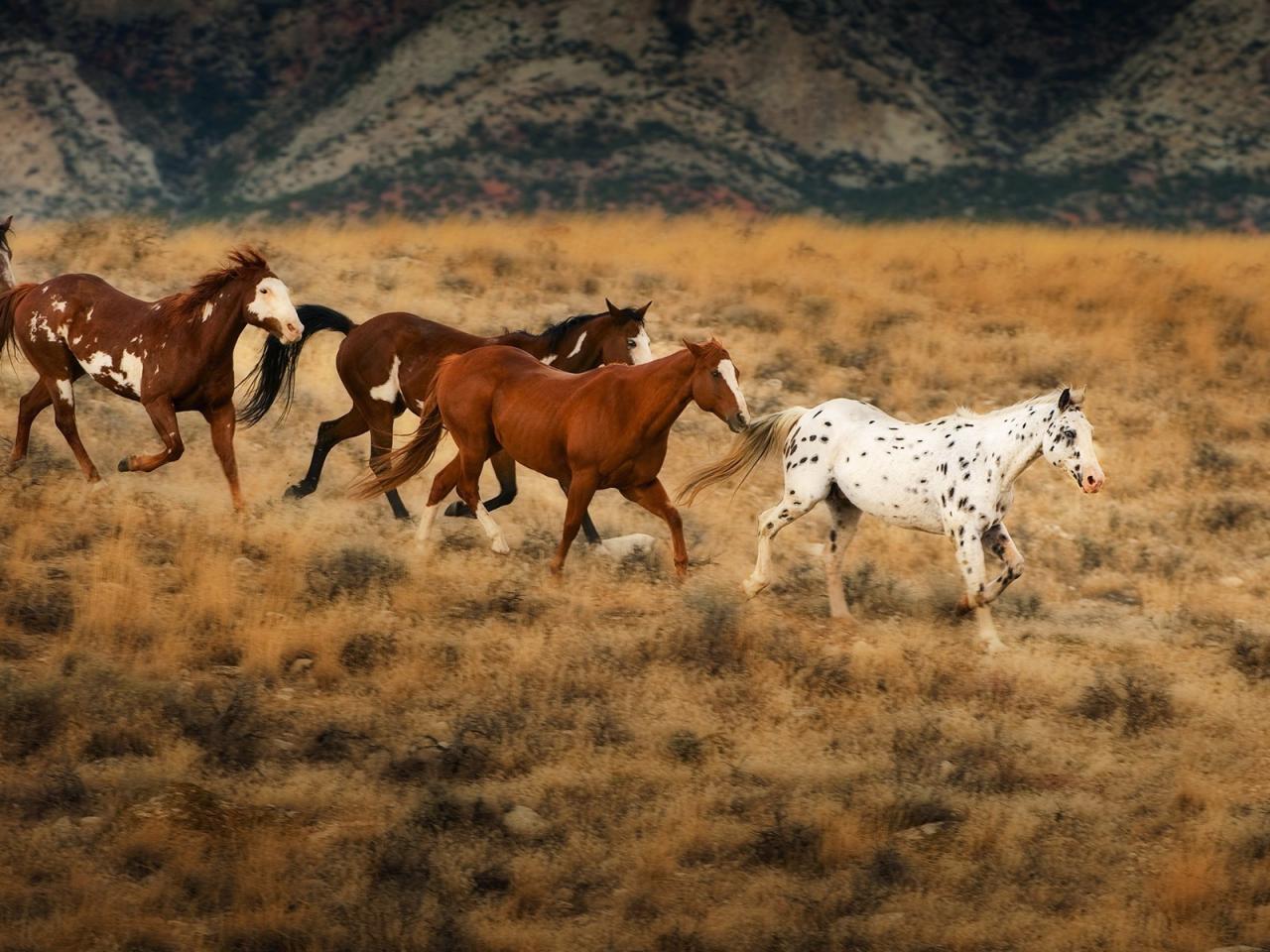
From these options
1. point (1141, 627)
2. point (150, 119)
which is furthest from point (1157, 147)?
point (1141, 627)

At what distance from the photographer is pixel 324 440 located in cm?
1363

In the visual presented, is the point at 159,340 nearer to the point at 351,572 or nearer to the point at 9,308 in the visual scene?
the point at 9,308

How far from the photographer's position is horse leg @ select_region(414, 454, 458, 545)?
39.2ft

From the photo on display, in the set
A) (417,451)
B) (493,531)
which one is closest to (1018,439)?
(493,531)

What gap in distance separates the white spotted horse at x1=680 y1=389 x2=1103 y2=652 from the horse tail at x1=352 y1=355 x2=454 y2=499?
1.84 m

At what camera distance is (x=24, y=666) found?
31.7 feet

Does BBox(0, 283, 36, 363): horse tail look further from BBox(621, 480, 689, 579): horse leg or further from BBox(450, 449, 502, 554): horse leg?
BBox(621, 480, 689, 579): horse leg

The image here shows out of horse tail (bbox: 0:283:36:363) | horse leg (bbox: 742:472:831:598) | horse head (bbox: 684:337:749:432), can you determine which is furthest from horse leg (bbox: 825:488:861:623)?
horse tail (bbox: 0:283:36:363)

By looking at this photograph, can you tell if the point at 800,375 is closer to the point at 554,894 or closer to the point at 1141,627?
the point at 1141,627

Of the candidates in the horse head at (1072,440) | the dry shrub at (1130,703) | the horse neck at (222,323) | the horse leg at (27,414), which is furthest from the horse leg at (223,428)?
the dry shrub at (1130,703)

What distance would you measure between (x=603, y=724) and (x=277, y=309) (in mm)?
3900

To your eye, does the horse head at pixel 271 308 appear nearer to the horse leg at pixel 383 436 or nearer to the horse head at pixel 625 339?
the horse leg at pixel 383 436

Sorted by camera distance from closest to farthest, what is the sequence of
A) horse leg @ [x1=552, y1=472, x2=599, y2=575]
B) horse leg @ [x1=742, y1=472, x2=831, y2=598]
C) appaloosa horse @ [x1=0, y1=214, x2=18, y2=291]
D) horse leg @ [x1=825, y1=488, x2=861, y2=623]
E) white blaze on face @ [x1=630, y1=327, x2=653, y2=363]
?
horse leg @ [x1=552, y1=472, x2=599, y2=575], horse leg @ [x1=742, y1=472, x2=831, y2=598], horse leg @ [x1=825, y1=488, x2=861, y2=623], white blaze on face @ [x1=630, y1=327, x2=653, y2=363], appaloosa horse @ [x1=0, y1=214, x2=18, y2=291]

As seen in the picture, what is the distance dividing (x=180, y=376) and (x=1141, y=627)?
6.53m
